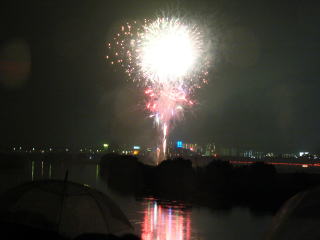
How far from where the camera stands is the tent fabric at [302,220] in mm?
9367

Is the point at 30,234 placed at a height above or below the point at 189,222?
above

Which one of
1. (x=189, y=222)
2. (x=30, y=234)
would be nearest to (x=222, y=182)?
(x=189, y=222)

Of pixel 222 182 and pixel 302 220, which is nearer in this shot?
pixel 302 220

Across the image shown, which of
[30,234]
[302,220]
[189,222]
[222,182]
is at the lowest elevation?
[189,222]

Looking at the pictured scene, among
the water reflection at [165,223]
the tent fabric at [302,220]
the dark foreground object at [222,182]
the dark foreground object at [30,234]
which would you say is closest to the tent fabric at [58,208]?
the dark foreground object at [30,234]

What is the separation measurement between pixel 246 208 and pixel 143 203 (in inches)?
227

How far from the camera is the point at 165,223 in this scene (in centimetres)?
1723

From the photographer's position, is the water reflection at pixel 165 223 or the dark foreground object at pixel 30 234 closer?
the dark foreground object at pixel 30 234

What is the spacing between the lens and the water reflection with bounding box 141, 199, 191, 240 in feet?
48.0

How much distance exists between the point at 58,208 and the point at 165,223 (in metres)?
7.38

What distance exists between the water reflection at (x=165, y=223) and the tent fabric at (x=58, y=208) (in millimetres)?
3512

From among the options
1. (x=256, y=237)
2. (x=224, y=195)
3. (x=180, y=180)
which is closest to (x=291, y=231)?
(x=256, y=237)

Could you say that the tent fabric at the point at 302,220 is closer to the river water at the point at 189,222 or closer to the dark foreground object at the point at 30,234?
the dark foreground object at the point at 30,234

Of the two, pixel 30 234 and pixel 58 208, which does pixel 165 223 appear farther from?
pixel 30 234
